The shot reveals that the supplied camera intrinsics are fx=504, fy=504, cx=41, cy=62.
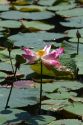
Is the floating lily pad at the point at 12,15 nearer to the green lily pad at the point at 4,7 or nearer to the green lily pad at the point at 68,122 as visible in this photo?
the green lily pad at the point at 4,7

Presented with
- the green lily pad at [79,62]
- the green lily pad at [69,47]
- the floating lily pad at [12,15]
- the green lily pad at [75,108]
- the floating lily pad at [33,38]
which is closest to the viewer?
the green lily pad at [75,108]

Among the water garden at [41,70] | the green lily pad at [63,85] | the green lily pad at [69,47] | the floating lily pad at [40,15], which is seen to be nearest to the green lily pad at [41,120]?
the water garden at [41,70]

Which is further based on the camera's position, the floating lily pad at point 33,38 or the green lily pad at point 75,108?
the floating lily pad at point 33,38

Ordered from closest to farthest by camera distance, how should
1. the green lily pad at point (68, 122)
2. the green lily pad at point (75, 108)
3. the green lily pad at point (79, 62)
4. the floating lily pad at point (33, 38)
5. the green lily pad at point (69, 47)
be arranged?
the green lily pad at point (68, 122) < the green lily pad at point (75, 108) < the green lily pad at point (79, 62) < the green lily pad at point (69, 47) < the floating lily pad at point (33, 38)

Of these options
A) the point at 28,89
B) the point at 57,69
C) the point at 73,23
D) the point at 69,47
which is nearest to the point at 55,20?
the point at 73,23

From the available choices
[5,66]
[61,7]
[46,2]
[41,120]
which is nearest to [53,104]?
[41,120]

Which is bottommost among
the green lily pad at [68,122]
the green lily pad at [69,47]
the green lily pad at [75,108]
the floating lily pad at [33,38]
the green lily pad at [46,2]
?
the green lily pad at [46,2]

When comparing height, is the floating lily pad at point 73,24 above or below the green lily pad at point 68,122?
below

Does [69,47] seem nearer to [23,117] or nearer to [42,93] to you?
[42,93]
